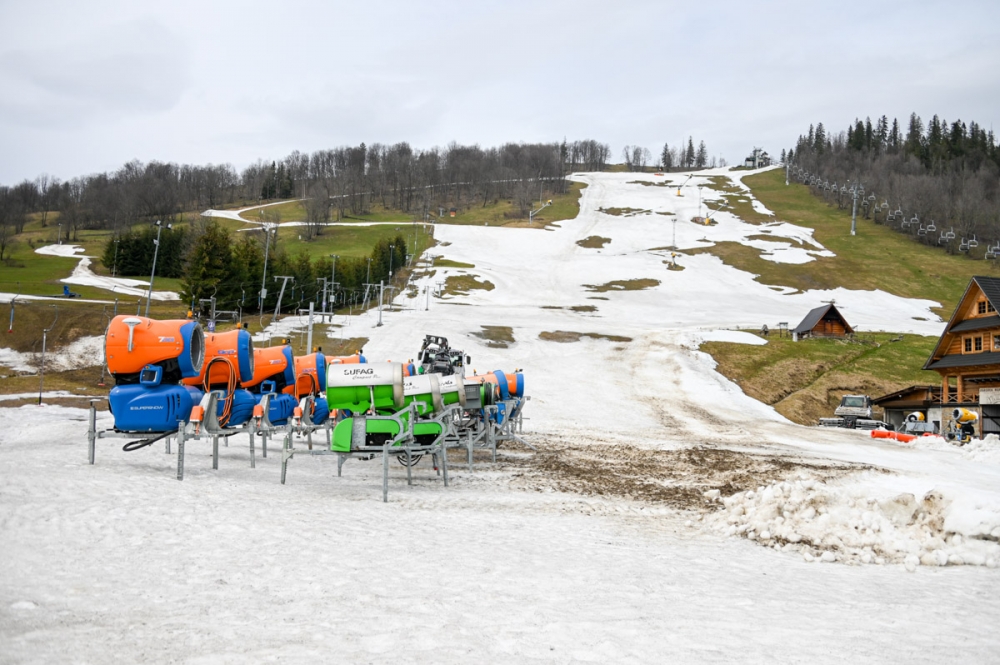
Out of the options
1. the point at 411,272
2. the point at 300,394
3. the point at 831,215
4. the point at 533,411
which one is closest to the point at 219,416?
the point at 300,394

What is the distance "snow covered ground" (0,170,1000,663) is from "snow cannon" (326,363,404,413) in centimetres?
208

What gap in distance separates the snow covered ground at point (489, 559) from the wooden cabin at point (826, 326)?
39110mm

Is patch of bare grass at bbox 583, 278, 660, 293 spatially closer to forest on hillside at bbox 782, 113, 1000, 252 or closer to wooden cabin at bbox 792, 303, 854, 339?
wooden cabin at bbox 792, 303, 854, 339

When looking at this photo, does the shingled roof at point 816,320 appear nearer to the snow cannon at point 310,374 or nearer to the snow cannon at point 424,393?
the snow cannon at point 310,374

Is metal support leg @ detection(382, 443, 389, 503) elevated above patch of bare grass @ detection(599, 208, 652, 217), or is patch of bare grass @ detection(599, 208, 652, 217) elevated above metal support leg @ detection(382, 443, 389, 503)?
patch of bare grass @ detection(599, 208, 652, 217)

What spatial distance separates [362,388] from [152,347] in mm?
5096

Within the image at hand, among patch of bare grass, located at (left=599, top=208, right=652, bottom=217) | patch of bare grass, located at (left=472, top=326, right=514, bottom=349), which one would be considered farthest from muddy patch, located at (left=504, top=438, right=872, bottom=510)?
patch of bare grass, located at (left=599, top=208, right=652, bottom=217)

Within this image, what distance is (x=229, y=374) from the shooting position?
18453 mm

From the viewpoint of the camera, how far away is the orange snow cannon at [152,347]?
630 inches

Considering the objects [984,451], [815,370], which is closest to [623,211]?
[815,370]

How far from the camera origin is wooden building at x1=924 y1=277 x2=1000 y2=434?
Result: 38.8 meters

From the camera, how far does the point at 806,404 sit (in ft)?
148

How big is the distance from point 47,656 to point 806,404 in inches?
1829

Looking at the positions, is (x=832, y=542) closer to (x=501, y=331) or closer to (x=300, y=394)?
(x=300, y=394)
